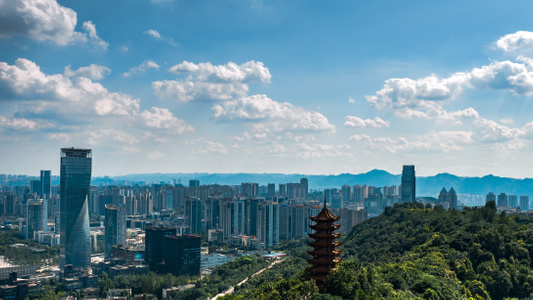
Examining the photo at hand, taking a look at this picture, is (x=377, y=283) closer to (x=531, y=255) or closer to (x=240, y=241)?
(x=531, y=255)

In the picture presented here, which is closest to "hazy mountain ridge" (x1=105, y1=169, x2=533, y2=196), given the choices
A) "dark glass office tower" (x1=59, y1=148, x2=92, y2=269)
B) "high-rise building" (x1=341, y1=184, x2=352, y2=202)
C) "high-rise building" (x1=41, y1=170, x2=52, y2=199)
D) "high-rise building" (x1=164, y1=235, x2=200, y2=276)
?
"high-rise building" (x1=341, y1=184, x2=352, y2=202)

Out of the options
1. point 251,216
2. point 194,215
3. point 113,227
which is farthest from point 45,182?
point 251,216

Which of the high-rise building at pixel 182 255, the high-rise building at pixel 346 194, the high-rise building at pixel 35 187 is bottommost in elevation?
the high-rise building at pixel 182 255

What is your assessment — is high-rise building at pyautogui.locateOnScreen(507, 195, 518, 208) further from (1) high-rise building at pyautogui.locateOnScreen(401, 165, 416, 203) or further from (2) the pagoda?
(2) the pagoda

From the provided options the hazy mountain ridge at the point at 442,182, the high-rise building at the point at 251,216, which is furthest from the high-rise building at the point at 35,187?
the hazy mountain ridge at the point at 442,182

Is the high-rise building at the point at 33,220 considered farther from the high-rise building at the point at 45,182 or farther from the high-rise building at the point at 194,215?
the high-rise building at the point at 45,182

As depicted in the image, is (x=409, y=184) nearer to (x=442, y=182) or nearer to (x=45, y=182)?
(x=45, y=182)
